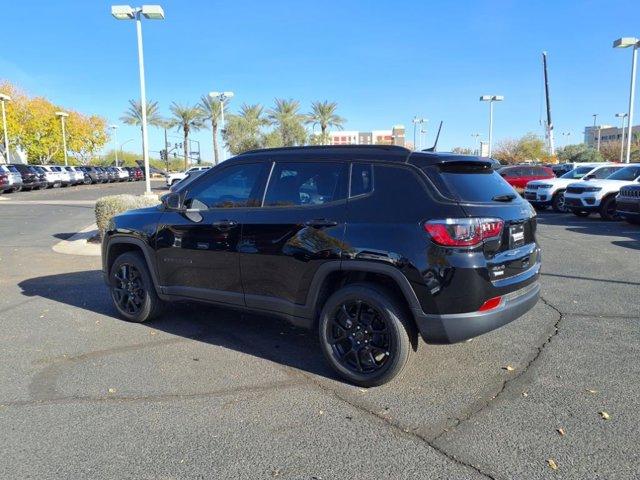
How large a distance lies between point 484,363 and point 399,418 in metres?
1.26

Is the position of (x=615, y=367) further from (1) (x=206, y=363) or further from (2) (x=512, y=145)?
(2) (x=512, y=145)

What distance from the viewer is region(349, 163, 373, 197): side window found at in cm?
395

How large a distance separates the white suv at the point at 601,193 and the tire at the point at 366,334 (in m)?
13.5

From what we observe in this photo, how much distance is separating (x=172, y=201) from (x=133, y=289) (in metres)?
1.20

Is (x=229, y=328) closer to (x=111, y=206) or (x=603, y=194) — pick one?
(x=111, y=206)

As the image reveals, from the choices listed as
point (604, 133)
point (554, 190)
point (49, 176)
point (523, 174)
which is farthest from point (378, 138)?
point (604, 133)

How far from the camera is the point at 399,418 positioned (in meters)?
3.48

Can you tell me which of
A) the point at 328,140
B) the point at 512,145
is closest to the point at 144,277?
the point at 328,140

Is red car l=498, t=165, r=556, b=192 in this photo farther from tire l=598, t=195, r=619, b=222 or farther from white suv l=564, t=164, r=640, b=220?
tire l=598, t=195, r=619, b=222

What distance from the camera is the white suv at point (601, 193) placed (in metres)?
15.1

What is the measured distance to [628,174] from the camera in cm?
1569

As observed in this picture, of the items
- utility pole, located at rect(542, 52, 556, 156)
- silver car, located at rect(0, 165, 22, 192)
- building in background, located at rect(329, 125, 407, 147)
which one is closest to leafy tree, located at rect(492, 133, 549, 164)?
utility pole, located at rect(542, 52, 556, 156)

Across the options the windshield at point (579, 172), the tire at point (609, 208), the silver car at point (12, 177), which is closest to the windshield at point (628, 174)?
the tire at point (609, 208)

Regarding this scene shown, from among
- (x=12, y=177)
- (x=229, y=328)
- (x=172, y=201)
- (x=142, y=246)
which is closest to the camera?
(x=172, y=201)
